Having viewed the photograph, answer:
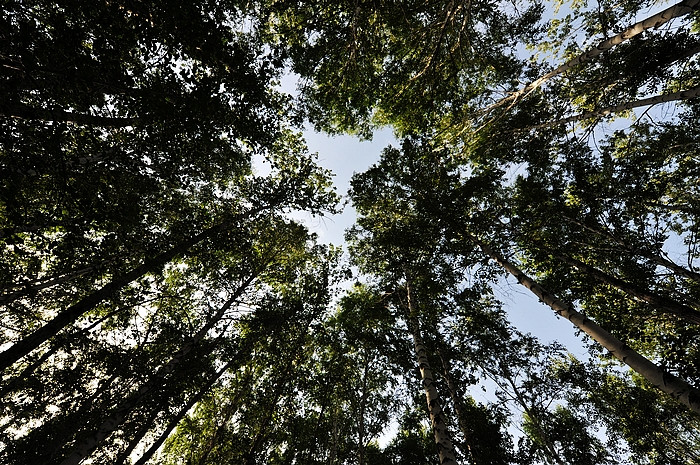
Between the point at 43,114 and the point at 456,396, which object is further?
the point at 456,396

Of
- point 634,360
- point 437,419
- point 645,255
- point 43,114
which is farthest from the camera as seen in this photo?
point 645,255

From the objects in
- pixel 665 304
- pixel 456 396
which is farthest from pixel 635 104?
pixel 456 396

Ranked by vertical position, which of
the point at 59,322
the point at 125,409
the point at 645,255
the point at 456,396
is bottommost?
the point at 125,409

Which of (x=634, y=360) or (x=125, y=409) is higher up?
(x=634, y=360)

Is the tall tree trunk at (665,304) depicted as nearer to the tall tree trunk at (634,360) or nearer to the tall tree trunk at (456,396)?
the tall tree trunk at (634,360)

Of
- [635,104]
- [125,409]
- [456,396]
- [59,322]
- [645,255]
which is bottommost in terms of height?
[125,409]

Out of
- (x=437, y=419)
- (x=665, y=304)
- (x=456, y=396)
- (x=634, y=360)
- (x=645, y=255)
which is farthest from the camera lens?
(x=456, y=396)

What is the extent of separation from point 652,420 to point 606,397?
2806 millimetres

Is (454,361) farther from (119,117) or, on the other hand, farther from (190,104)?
(119,117)

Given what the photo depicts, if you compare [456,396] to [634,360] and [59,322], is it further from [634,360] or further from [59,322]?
[59,322]

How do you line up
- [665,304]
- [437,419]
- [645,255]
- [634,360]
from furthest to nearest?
1. [645,255]
2. [437,419]
3. [665,304]
4. [634,360]

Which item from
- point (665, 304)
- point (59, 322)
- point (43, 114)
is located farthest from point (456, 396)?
point (43, 114)

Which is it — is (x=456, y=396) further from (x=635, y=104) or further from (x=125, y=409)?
(x=635, y=104)

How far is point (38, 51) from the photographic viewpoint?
3.21 metres
